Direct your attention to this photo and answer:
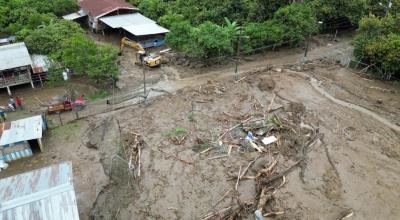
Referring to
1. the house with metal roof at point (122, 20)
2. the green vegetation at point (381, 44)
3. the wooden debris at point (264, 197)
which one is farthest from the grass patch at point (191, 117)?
the green vegetation at point (381, 44)

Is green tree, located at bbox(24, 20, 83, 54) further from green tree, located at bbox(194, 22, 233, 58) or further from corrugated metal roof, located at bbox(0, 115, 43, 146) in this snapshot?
green tree, located at bbox(194, 22, 233, 58)

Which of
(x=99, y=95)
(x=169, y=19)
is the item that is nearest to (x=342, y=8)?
(x=169, y=19)

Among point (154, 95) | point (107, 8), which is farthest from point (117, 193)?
point (107, 8)

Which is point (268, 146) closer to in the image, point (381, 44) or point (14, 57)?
point (381, 44)

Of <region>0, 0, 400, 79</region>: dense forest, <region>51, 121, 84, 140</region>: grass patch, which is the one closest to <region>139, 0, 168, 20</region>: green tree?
<region>0, 0, 400, 79</region>: dense forest

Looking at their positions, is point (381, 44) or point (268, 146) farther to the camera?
point (381, 44)

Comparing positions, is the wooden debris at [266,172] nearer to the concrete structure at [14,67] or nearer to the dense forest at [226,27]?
the dense forest at [226,27]
